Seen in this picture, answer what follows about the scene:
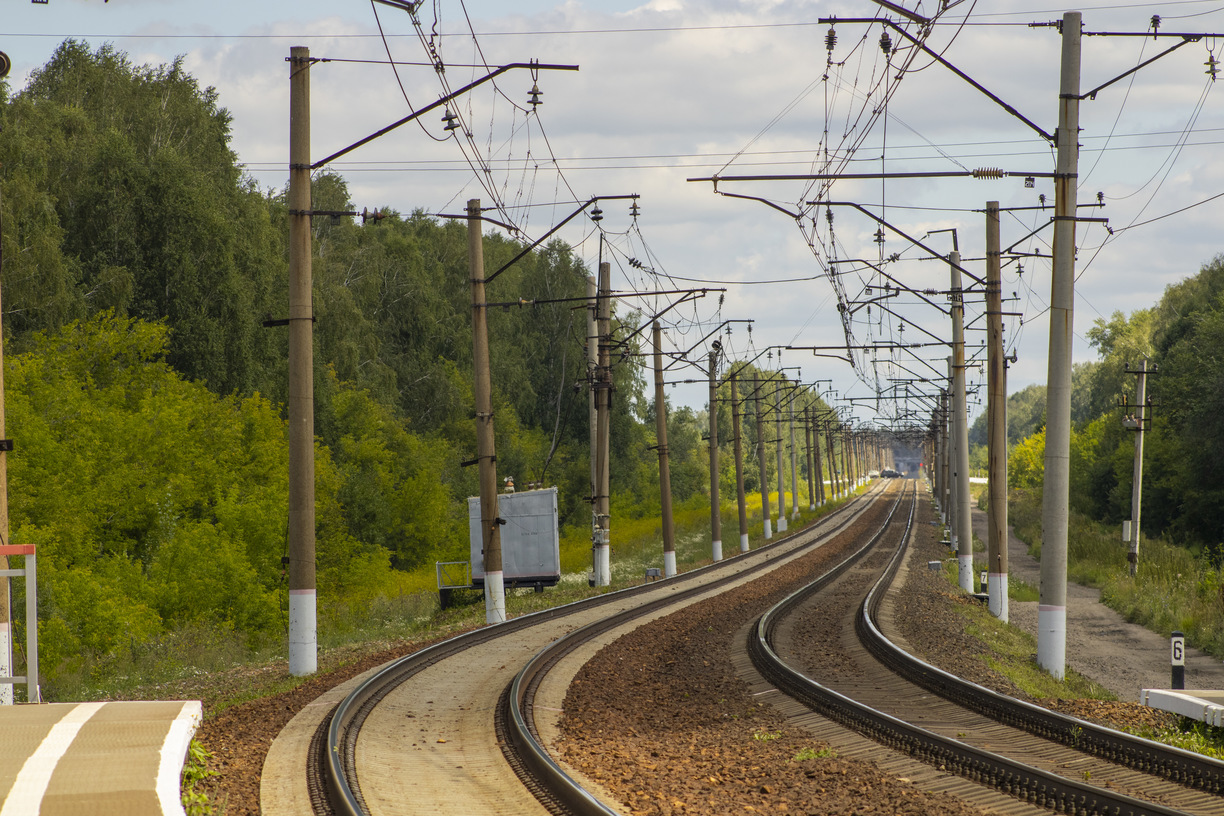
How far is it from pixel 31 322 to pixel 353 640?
18.6m

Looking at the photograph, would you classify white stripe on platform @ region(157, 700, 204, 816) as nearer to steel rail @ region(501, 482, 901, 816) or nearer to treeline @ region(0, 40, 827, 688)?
steel rail @ region(501, 482, 901, 816)

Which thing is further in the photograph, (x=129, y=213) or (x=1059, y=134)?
(x=129, y=213)

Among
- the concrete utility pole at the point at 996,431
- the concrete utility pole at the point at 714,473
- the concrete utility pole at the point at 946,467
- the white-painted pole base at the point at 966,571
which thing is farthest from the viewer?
the concrete utility pole at the point at 946,467

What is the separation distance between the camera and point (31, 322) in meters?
35.6

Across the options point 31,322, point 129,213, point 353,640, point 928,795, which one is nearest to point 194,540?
point 31,322

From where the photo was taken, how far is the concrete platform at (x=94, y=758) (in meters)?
7.15

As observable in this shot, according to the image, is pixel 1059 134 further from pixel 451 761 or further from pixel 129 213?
pixel 129 213

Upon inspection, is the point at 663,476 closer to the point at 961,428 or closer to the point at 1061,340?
the point at 961,428

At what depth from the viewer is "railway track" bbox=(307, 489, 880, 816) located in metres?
9.06

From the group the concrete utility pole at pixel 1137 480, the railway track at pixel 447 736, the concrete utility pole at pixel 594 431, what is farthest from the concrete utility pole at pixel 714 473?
the railway track at pixel 447 736

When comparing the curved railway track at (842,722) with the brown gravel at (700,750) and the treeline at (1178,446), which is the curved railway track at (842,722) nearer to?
the brown gravel at (700,750)

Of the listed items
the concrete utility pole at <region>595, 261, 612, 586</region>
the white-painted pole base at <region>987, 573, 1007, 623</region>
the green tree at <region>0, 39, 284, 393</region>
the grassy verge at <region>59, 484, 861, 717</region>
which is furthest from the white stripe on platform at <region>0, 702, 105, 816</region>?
the green tree at <region>0, 39, 284, 393</region>

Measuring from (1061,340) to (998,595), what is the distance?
11158 millimetres

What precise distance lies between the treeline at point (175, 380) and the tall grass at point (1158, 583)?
705 inches
